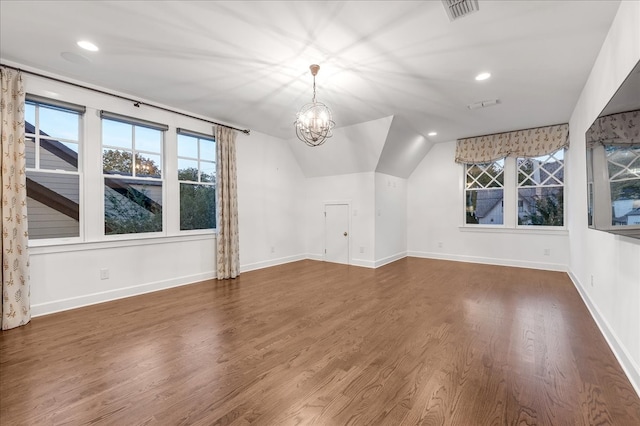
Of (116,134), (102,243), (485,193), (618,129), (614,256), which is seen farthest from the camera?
(485,193)

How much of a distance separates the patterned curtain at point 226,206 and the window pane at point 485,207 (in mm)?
5599

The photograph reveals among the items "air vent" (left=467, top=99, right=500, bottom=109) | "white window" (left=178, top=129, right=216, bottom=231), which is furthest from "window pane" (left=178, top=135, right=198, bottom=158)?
"air vent" (left=467, top=99, right=500, bottom=109)

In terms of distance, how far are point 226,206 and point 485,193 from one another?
5987mm

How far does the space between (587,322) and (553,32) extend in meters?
3.20

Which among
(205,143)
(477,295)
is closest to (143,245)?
(205,143)

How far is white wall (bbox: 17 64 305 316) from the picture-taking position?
356cm

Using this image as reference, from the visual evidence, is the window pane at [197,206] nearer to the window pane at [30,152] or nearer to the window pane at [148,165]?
the window pane at [148,165]

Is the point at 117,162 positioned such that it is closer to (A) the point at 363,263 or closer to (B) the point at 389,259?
(A) the point at 363,263

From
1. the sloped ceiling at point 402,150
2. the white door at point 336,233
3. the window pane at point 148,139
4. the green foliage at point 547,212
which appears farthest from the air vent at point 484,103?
the window pane at point 148,139

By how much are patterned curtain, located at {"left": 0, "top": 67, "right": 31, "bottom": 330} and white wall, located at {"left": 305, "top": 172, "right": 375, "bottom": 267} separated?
5.23 m

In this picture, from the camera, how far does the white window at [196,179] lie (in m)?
4.95

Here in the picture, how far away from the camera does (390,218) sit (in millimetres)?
6848

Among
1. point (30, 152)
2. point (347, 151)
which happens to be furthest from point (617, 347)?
point (30, 152)

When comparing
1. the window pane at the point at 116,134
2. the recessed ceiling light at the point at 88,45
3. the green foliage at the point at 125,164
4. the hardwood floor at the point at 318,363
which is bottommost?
the hardwood floor at the point at 318,363
